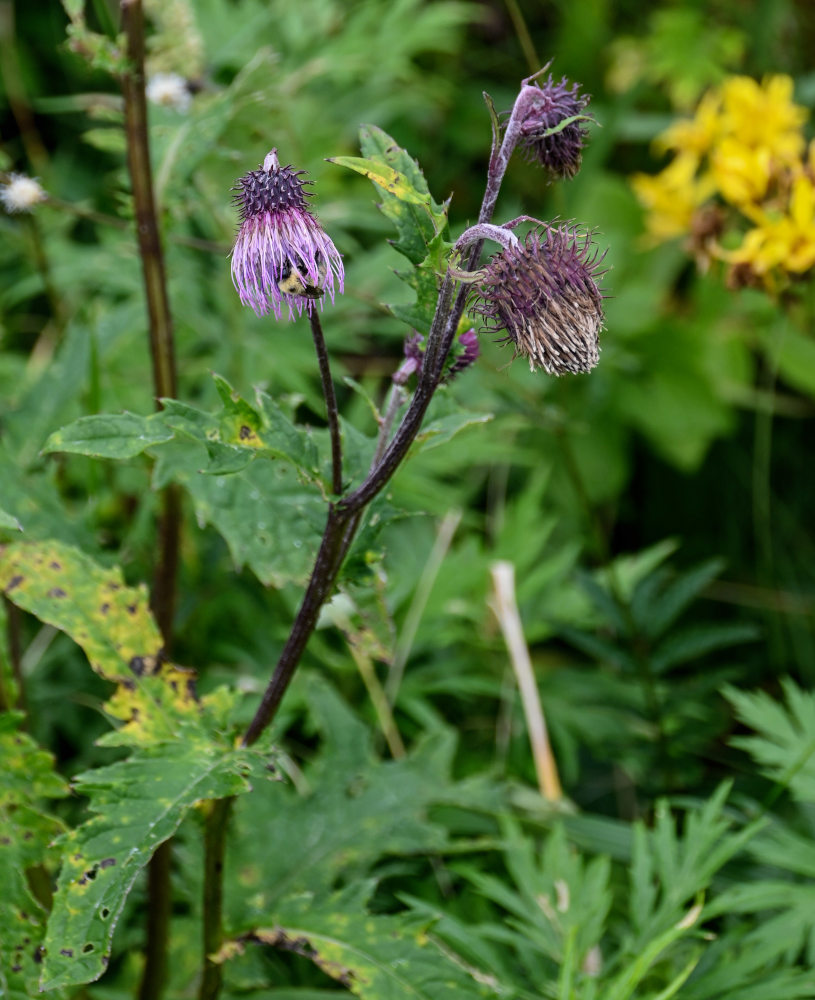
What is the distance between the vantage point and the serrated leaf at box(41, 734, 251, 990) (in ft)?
3.08

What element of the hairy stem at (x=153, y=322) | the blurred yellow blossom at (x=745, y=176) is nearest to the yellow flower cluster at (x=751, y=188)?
the blurred yellow blossom at (x=745, y=176)

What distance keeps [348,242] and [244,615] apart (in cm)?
100

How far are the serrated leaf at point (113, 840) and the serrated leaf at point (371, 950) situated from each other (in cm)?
28

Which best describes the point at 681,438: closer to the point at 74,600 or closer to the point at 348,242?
the point at 348,242

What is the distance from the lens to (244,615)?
2.02 m

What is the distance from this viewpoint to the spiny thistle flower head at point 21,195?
1577 mm

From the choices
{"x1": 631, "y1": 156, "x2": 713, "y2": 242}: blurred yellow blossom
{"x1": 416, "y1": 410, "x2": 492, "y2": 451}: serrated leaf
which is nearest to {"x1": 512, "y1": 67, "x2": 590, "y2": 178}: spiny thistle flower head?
{"x1": 416, "y1": 410, "x2": 492, "y2": 451}: serrated leaf

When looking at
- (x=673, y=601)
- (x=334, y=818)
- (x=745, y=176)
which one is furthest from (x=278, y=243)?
(x=745, y=176)

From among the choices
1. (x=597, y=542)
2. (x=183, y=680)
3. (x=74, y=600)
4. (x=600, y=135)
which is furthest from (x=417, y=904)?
(x=600, y=135)

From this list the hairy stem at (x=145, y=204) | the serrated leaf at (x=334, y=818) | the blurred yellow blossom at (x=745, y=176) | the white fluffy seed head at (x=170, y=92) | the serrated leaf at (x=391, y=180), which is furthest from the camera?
the blurred yellow blossom at (x=745, y=176)

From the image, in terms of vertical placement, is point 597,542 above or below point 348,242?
below

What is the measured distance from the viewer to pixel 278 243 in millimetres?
890

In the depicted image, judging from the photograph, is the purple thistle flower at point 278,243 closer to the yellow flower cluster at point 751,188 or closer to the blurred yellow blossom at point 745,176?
the yellow flower cluster at point 751,188

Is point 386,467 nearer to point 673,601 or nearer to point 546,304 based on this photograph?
point 546,304
